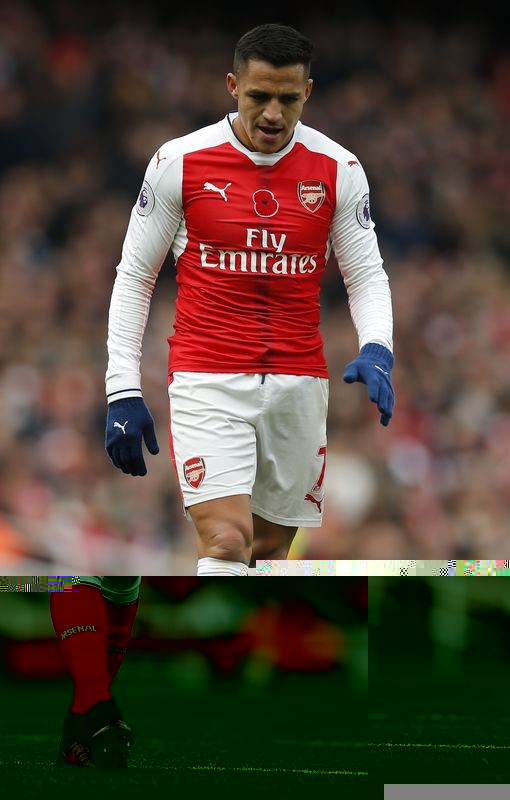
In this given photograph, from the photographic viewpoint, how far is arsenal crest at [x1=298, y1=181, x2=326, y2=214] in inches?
168

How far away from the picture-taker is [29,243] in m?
10.2

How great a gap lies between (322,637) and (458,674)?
48 cm

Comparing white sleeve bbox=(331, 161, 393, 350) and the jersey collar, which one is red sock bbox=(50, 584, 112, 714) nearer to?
white sleeve bbox=(331, 161, 393, 350)

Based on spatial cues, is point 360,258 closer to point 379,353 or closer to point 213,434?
point 379,353

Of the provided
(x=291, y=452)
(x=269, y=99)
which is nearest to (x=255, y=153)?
(x=269, y=99)

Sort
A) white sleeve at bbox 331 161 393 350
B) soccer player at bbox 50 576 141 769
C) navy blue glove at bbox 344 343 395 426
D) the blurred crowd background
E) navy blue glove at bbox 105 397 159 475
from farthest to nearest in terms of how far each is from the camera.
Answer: the blurred crowd background < white sleeve at bbox 331 161 393 350 < navy blue glove at bbox 105 397 159 475 < navy blue glove at bbox 344 343 395 426 < soccer player at bbox 50 576 141 769

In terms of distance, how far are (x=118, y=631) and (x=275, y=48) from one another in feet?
5.97

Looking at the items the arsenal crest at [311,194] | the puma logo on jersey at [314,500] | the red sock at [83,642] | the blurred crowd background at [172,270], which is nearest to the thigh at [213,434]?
the puma logo on jersey at [314,500]

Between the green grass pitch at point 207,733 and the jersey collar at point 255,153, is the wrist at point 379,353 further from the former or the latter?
the green grass pitch at point 207,733

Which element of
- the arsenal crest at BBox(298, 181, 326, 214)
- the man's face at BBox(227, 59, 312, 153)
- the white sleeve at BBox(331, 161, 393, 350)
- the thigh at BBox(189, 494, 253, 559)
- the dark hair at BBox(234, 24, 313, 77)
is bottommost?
the thigh at BBox(189, 494, 253, 559)

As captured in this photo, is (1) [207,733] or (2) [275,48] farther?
(2) [275,48]

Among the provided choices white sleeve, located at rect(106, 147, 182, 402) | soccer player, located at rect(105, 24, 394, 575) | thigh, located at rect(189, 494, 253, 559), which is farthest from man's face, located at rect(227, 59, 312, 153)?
thigh, located at rect(189, 494, 253, 559)

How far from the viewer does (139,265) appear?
4312 mm

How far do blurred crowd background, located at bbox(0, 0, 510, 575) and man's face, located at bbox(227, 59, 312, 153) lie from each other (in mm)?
4761
